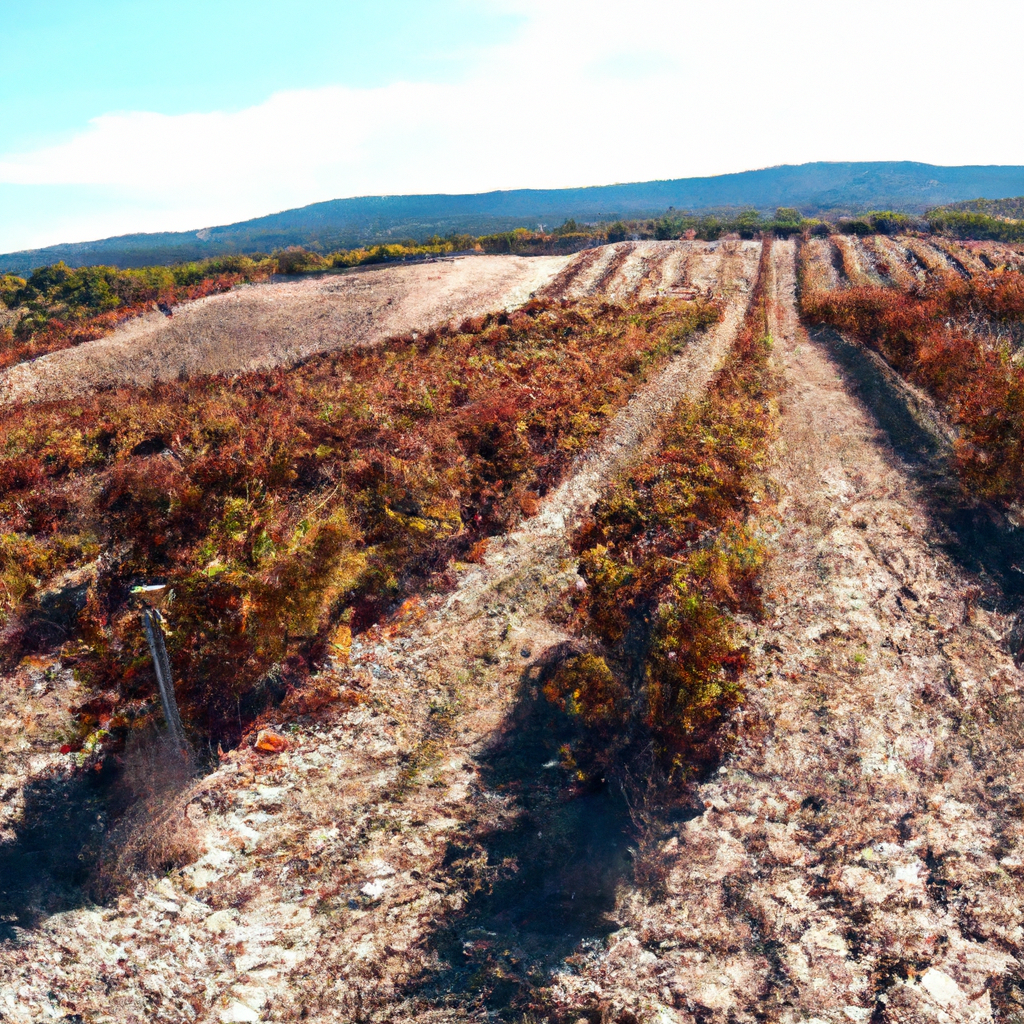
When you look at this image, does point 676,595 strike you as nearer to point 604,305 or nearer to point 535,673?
point 535,673

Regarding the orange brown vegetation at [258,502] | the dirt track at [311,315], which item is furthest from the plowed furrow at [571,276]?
the orange brown vegetation at [258,502]

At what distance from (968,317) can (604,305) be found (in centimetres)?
1431

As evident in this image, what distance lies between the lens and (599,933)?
200 inches

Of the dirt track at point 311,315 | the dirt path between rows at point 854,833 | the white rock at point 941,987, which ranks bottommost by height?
the white rock at point 941,987

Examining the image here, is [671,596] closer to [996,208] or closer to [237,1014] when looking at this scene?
[237,1014]

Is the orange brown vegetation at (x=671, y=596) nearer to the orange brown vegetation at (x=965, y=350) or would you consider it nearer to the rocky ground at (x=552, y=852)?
the rocky ground at (x=552, y=852)

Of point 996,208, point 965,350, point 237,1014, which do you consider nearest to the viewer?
point 237,1014

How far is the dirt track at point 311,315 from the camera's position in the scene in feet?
68.7

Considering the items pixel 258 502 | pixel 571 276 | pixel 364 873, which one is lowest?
pixel 364 873

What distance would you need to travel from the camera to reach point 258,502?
33.5ft

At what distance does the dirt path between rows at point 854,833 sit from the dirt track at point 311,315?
1973 cm

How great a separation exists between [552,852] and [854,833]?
3206 millimetres

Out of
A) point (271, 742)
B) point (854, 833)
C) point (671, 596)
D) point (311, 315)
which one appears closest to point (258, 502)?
point (271, 742)

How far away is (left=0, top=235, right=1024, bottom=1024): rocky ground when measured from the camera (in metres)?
4.60
